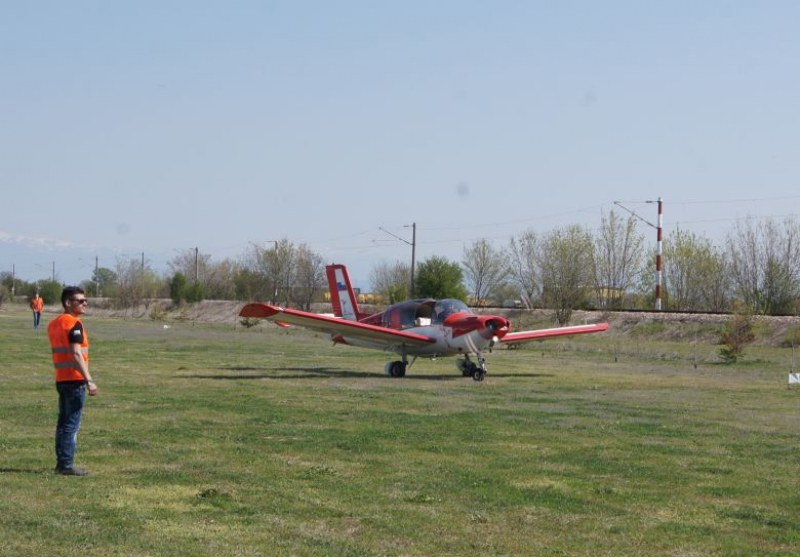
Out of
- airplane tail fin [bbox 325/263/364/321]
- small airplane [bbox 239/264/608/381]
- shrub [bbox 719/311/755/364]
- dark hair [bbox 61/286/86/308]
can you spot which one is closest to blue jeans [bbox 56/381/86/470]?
dark hair [bbox 61/286/86/308]

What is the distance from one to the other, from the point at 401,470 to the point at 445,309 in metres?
16.1

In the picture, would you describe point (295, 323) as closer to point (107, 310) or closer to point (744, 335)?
point (744, 335)

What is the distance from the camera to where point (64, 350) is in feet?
36.5

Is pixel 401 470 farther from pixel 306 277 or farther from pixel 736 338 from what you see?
pixel 306 277

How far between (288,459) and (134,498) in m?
2.78

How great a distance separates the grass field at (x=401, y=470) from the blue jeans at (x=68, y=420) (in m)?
0.27

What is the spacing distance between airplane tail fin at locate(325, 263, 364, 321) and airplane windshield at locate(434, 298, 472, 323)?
4262 mm

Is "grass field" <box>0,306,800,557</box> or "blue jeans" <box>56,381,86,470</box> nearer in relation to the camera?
"grass field" <box>0,306,800,557</box>

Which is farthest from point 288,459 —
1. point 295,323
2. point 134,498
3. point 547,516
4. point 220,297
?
point 220,297

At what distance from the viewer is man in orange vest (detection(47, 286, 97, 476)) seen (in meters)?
11.0

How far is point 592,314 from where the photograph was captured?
6881 cm

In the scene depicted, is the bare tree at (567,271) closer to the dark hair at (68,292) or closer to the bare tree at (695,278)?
the bare tree at (695,278)

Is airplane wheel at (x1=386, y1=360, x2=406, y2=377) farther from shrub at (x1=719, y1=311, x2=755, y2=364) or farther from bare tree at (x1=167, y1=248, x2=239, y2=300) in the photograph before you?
bare tree at (x1=167, y1=248, x2=239, y2=300)

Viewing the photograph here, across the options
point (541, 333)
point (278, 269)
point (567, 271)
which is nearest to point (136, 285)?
point (278, 269)
